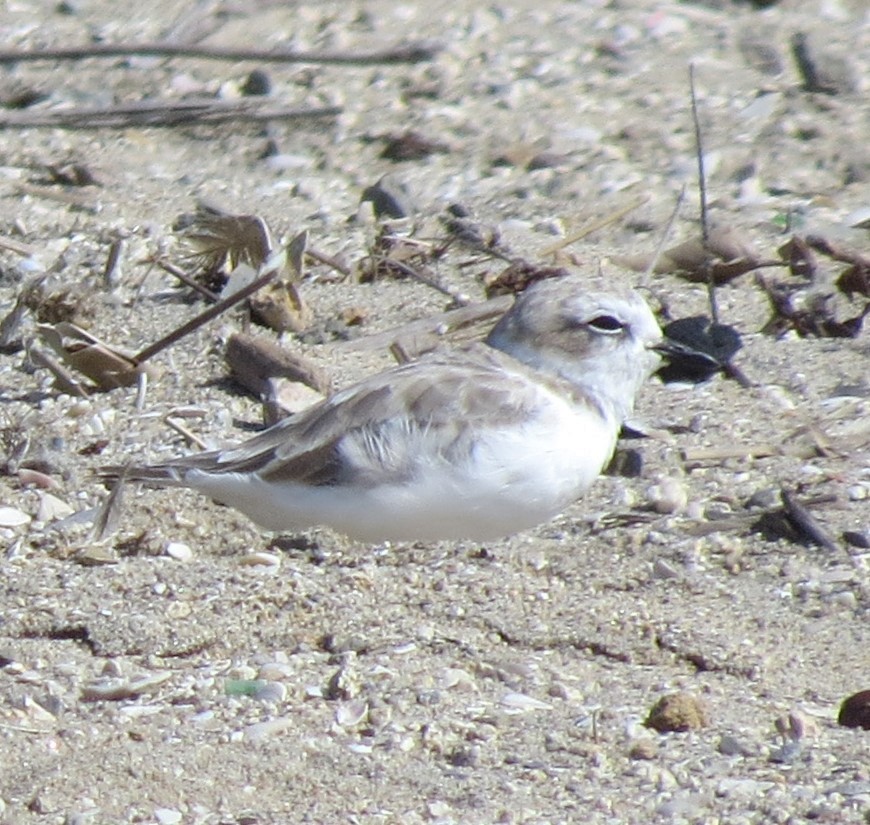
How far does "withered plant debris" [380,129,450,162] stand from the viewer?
23.8 feet

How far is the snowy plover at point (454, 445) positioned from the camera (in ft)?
13.9

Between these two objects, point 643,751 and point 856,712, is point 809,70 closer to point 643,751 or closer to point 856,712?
point 856,712

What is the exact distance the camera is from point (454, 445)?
428cm

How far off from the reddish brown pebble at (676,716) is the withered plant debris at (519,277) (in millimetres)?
2200

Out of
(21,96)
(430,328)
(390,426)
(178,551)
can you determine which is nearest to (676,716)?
(390,426)

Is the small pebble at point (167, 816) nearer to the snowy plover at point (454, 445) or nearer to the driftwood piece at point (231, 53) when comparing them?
the snowy plover at point (454, 445)

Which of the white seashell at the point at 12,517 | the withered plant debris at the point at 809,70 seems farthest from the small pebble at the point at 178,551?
the withered plant debris at the point at 809,70

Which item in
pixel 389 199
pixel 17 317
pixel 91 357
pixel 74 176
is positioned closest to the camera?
pixel 91 357

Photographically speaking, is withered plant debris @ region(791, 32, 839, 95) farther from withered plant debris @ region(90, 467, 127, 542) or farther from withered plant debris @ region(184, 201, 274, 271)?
withered plant debris @ region(90, 467, 127, 542)

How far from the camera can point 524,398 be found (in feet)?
14.2

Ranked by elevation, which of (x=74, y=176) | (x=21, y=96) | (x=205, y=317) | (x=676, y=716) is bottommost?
(x=21, y=96)

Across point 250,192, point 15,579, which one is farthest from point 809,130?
point 15,579

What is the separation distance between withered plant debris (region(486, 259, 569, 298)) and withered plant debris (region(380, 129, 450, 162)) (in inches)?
63.0

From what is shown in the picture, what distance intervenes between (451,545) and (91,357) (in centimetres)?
131
